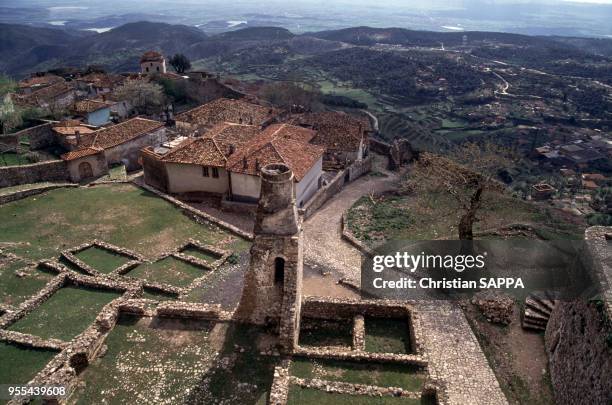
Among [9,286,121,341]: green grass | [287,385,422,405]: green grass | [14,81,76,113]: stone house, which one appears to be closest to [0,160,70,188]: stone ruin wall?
[9,286,121,341]: green grass

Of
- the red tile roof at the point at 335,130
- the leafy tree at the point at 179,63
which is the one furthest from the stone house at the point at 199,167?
the leafy tree at the point at 179,63

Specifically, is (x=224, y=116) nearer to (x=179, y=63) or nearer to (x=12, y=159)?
(x=12, y=159)

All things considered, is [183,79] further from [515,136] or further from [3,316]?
[515,136]

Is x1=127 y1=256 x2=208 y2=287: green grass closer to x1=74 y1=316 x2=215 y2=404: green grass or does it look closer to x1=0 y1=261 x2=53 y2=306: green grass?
x1=0 y1=261 x2=53 y2=306: green grass

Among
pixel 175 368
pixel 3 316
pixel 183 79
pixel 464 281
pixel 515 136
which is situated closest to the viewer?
pixel 175 368

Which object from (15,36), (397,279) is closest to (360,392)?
(397,279)
